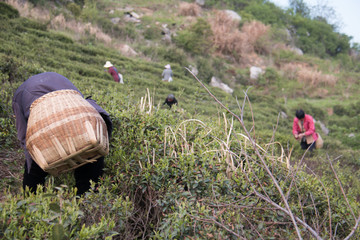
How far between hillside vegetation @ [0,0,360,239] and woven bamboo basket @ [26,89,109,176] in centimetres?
21

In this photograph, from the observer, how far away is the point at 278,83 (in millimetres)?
20156

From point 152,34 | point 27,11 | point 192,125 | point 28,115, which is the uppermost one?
point 28,115

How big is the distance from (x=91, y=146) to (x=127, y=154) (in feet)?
2.82

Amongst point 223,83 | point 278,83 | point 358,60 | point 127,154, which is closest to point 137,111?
point 127,154

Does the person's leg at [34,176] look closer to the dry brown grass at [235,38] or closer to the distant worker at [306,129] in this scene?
the distant worker at [306,129]

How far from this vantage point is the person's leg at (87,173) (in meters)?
2.35

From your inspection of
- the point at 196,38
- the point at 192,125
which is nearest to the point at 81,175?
the point at 192,125

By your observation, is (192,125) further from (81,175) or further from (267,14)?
(267,14)

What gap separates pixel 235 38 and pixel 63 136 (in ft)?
72.7

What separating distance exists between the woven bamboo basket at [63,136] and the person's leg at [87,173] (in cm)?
35

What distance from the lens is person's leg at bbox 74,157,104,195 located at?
235 cm

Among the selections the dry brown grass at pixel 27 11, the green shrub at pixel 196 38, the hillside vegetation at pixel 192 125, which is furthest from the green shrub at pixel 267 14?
the dry brown grass at pixel 27 11

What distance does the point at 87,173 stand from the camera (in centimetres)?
237

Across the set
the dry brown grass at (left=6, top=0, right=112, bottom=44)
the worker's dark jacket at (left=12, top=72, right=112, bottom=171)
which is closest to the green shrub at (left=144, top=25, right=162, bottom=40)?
the dry brown grass at (left=6, top=0, right=112, bottom=44)
